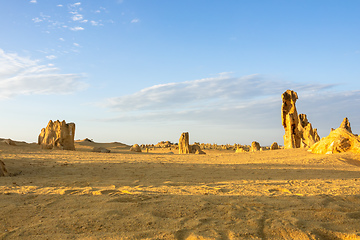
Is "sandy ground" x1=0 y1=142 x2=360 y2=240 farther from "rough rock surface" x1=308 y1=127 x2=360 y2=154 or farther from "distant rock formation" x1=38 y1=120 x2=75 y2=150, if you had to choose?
"distant rock formation" x1=38 y1=120 x2=75 y2=150

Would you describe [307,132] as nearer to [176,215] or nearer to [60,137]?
[60,137]

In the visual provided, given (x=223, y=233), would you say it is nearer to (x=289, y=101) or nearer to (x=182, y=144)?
(x=289, y=101)

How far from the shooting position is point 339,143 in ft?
43.6

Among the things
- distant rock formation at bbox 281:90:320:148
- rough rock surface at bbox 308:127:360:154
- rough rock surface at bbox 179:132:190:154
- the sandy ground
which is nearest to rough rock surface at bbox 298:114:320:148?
distant rock formation at bbox 281:90:320:148

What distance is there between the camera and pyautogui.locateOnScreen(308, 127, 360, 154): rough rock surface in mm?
12812

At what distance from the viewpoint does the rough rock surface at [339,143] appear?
504 inches

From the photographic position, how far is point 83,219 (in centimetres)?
375

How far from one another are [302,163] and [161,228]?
32.0ft

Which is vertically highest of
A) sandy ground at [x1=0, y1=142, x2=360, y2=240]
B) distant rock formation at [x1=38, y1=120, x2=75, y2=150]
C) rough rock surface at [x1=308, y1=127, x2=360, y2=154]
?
distant rock formation at [x1=38, y1=120, x2=75, y2=150]

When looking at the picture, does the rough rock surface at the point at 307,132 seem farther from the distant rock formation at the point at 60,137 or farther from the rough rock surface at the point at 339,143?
the distant rock formation at the point at 60,137

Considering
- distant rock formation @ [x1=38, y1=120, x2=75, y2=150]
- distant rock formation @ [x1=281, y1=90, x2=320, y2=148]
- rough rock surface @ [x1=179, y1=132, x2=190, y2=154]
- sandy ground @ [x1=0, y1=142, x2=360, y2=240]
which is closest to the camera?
sandy ground @ [x1=0, y1=142, x2=360, y2=240]

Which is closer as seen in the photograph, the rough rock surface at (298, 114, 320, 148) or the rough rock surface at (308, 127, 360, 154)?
the rough rock surface at (308, 127, 360, 154)

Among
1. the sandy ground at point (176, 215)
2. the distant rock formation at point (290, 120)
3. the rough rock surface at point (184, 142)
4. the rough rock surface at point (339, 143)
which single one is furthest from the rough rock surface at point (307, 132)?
the sandy ground at point (176, 215)

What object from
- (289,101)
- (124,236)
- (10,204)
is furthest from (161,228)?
(289,101)
